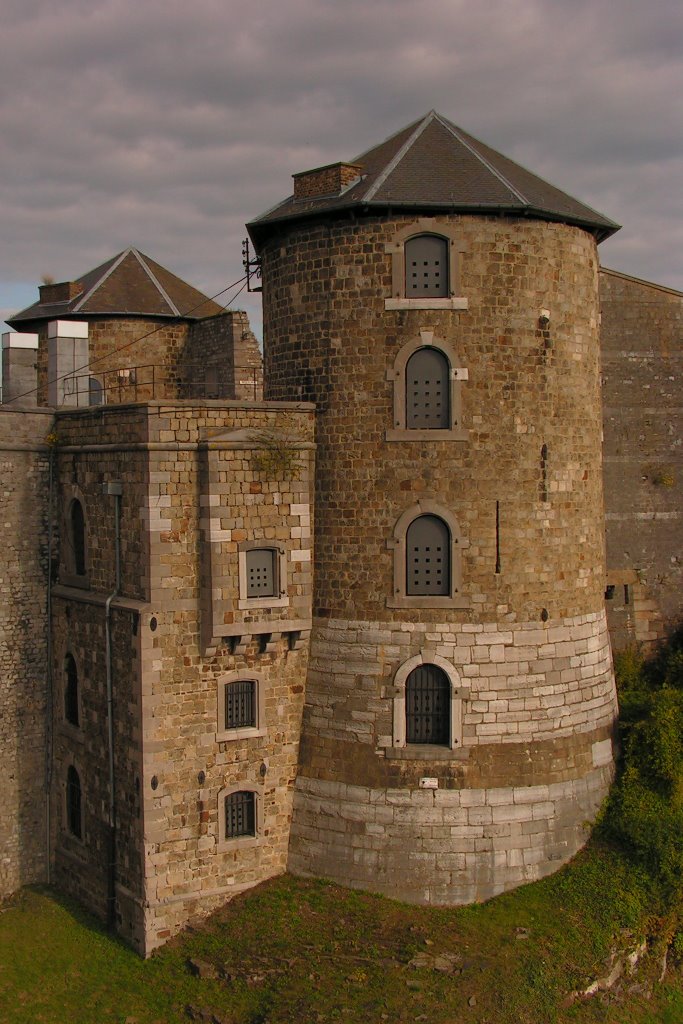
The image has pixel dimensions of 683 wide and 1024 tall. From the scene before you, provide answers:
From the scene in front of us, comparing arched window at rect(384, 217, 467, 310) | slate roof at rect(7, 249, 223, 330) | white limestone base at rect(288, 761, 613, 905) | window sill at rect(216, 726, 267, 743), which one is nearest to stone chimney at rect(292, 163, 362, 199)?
arched window at rect(384, 217, 467, 310)

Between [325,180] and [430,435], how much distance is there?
5.42m

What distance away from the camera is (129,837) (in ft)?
59.1

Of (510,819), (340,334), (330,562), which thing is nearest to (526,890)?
(510,819)

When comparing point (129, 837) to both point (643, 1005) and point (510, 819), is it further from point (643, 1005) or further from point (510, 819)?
point (643, 1005)

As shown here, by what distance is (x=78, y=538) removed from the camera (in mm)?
20281

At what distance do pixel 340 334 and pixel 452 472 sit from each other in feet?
10.9

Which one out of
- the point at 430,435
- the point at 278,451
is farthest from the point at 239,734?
the point at 430,435

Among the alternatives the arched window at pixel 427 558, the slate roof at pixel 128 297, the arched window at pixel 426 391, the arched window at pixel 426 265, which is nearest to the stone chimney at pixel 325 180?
the arched window at pixel 426 265

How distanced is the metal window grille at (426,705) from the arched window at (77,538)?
23.1 feet

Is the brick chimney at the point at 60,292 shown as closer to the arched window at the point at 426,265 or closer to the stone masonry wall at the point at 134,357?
the stone masonry wall at the point at 134,357

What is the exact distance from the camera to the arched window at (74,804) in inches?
787

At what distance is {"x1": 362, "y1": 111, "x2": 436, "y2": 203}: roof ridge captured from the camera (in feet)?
59.8

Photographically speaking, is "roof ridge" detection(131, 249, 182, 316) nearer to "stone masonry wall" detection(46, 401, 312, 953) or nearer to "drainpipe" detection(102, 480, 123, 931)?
"stone masonry wall" detection(46, 401, 312, 953)

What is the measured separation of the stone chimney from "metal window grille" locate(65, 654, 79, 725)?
1035cm
